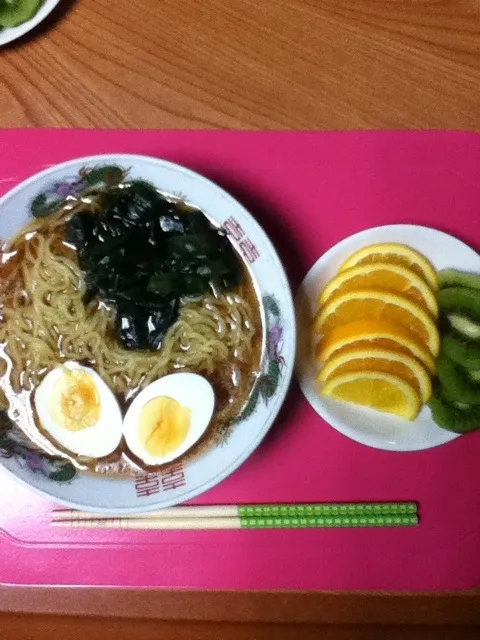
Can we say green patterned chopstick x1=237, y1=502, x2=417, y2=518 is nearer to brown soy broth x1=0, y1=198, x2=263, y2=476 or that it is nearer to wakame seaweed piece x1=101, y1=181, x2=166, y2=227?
brown soy broth x1=0, y1=198, x2=263, y2=476

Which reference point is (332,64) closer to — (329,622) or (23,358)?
(23,358)

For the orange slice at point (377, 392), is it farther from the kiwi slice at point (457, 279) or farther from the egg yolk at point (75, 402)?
the egg yolk at point (75, 402)

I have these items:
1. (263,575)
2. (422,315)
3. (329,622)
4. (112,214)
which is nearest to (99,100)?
(112,214)

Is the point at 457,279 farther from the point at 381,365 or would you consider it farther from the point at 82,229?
the point at 82,229

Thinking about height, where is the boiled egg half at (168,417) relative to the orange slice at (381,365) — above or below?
below

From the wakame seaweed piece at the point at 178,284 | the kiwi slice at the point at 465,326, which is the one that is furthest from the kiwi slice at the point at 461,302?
the wakame seaweed piece at the point at 178,284
